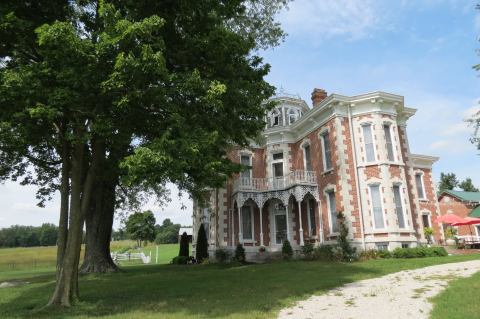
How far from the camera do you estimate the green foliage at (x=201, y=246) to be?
26.7 meters

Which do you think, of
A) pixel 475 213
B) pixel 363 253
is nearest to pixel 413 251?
pixel 363 253

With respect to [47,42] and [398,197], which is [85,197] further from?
[398,197]

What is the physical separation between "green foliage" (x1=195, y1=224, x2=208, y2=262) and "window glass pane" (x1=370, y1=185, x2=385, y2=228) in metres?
12.7

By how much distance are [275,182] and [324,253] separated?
6105 millimetres

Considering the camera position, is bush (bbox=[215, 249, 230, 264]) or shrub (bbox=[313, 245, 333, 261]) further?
bush (bbox=[215, 249, 230, 264])

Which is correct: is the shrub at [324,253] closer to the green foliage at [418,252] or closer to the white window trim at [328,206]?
the white window trim at [328,206]

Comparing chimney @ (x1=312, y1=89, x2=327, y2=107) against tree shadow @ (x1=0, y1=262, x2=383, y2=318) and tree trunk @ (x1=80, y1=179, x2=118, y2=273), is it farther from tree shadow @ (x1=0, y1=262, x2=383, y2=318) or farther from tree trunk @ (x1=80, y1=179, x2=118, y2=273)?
tree trunk @ (x1=80, y1=179, x2=118, y2=273)

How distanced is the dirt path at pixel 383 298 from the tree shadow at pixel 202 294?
593 mm

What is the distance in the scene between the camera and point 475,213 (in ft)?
113

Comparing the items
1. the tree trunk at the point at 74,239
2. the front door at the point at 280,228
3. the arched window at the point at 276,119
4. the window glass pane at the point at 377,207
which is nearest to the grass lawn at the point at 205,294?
the tree trunk at the point at 74,239

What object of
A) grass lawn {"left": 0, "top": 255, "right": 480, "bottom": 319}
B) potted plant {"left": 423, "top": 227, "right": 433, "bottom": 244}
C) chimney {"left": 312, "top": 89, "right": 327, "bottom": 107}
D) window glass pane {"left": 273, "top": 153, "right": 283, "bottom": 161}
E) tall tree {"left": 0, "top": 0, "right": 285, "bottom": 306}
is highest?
chimney {"left": 312, "top": 89, "right": 327, "bottom": 107}

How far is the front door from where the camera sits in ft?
80.2

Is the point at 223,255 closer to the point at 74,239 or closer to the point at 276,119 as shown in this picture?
the point at 276,119

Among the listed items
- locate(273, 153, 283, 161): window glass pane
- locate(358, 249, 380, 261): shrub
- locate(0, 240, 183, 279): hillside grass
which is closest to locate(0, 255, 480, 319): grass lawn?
locate(358, 249, 380, 261): shrub
